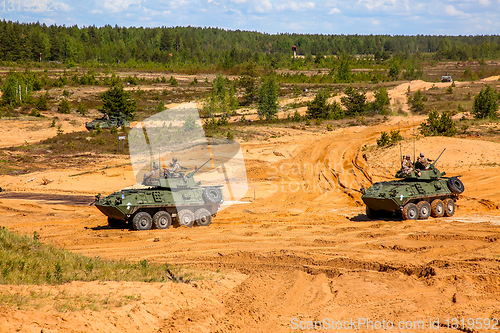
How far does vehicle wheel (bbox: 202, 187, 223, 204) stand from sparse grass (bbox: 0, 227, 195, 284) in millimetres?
5606

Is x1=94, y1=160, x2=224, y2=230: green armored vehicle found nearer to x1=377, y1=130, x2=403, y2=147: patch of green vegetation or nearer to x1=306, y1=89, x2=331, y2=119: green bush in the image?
x1=377, y1=130, x2=403, y2=147: patch of green vegetation

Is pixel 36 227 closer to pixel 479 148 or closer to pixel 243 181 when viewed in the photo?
pixel 243 181

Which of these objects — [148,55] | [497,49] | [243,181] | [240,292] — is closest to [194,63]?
[148,55]

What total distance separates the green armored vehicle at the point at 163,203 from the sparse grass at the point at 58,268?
4296mm

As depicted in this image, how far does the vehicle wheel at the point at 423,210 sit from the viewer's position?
57.3ft

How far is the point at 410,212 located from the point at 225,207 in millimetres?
8328

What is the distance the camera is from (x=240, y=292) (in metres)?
9.86

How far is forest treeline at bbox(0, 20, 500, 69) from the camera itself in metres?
96.4

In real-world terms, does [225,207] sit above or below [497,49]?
below

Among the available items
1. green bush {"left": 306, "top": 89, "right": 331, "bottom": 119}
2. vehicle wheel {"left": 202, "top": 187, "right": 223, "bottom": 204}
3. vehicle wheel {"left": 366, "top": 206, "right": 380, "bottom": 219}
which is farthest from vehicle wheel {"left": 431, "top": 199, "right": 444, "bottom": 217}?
green bush {"left": 306, "top": 89, "right": 331, "bottom": 119}

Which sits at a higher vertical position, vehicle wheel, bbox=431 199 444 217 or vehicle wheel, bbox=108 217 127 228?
vehicle wheel, bbox=431 199 444 217

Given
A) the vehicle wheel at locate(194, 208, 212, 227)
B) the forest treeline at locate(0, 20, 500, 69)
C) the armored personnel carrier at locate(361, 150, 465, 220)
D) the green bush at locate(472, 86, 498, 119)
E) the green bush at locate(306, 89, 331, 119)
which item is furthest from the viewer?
the forest treeline at locate(0, 20, 500, 69)

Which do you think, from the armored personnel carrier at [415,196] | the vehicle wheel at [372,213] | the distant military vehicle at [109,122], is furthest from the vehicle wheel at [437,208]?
the distant military vehicle at [109,122]

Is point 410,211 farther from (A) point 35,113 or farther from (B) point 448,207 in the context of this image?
(A) point 35,113
